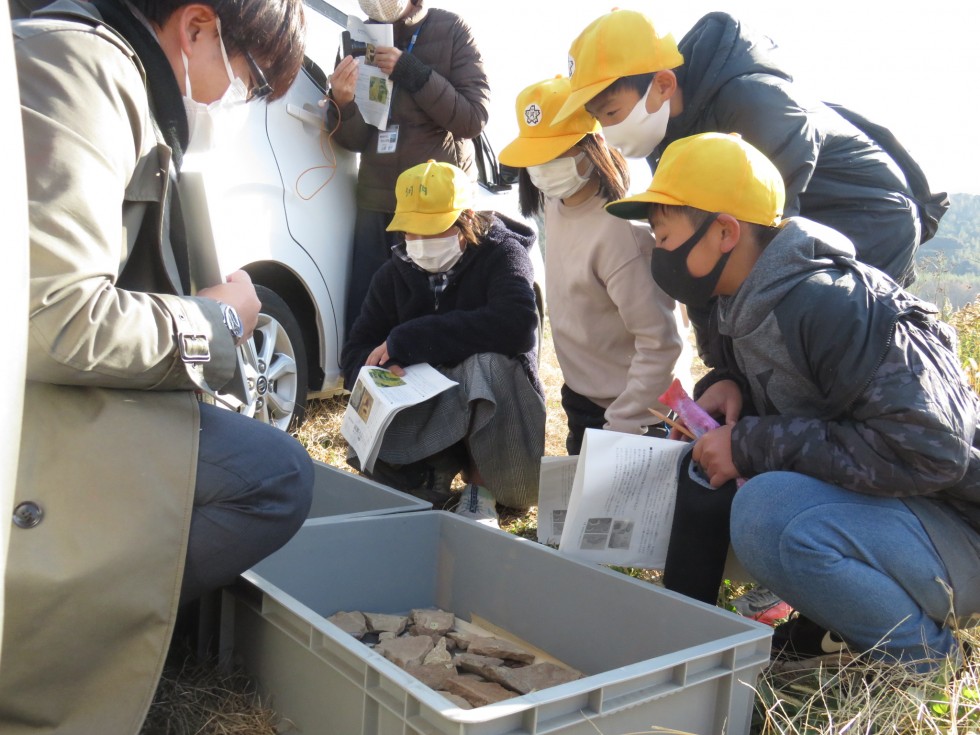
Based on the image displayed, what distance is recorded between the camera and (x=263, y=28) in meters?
1.69

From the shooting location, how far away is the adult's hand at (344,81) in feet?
11.7

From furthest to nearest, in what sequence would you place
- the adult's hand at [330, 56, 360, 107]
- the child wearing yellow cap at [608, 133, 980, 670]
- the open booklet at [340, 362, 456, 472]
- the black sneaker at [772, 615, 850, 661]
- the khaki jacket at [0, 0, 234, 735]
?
the adult's hand at [330, 56, 360, 107], the open booklet at [340, 362, 456, 472], the black sneaker at [772, 615, 850, 661], the child wearing yellow cap at [608, 133, 980, 670], the khaki jacket at [0, 0, 234, 735]

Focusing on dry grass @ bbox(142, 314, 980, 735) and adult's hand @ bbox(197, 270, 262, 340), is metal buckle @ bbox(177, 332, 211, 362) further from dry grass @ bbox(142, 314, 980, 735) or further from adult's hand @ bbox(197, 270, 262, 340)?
dry grass @ bbox(142, 314, 980, 735)

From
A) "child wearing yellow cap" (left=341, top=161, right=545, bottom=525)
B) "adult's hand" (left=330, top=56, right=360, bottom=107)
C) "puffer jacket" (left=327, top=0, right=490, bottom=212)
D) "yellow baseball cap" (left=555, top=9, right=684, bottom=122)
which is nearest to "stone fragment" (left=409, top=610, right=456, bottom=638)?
"child wearing yellow cap" (left=341, top=161, right=545, bottom=525)

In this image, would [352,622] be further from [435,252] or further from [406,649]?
[435,252]

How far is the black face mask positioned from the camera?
1.98 meters

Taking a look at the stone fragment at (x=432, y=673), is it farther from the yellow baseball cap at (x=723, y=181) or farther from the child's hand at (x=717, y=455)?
the yellow baseball cap at (x=723, y=181)

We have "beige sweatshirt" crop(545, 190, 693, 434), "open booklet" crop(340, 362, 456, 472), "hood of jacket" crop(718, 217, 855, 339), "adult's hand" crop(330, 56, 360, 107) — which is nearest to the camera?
"hood of jacket" crop(718, 217, 855, 339)

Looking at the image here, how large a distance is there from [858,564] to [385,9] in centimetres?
286

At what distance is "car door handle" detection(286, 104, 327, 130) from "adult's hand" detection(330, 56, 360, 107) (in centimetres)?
10

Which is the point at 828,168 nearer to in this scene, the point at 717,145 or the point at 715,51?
the point at 715,51

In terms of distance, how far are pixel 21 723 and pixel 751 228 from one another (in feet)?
5.35

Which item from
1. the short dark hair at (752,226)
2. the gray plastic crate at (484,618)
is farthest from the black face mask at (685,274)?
the gray plastic crate at (484,618)

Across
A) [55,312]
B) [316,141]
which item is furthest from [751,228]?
[316,141]
